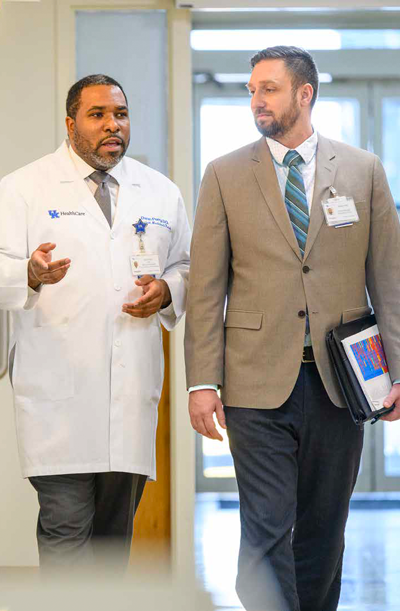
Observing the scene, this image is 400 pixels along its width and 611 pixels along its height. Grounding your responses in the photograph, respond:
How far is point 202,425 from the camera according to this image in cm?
262

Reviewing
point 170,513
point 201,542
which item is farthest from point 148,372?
point 201,542

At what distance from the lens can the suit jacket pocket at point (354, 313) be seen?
2668mm

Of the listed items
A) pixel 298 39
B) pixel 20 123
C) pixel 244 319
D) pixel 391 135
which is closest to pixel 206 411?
pixel 244 319

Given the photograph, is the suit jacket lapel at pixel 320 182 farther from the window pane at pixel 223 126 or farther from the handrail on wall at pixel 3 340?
the window pane at pixel 223 126

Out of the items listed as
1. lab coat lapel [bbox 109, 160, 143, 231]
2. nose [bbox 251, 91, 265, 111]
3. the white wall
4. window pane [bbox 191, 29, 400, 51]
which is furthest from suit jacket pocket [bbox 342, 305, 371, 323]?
window pane [bbox 191, 29, 400, 51]

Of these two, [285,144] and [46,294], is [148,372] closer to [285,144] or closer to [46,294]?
[46,294]

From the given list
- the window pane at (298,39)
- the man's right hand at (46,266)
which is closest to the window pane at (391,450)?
the window pane at (298,39)

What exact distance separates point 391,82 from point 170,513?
12.4 feet

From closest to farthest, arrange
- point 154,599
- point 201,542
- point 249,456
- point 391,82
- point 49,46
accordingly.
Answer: point 154,599
point 249,456
point 49,46
point 201,542
point 391,82

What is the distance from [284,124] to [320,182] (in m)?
0.22

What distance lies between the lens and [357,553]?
4676mm

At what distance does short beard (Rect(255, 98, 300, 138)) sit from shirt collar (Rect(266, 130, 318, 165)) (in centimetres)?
3

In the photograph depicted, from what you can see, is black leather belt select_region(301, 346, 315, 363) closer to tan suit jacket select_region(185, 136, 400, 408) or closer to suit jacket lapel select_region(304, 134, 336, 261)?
tan suit jacket select_region(185, 136, 400, 408)

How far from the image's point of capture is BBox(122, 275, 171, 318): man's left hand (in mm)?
2771
